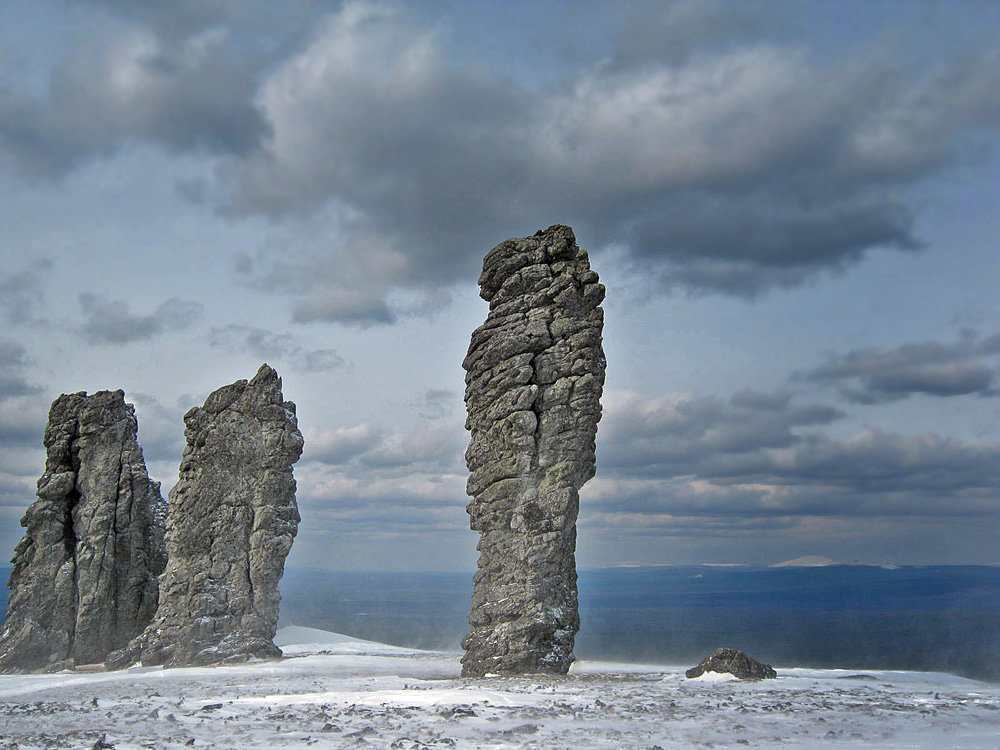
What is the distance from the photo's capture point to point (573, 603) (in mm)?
20312

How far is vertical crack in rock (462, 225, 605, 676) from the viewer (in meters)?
19.8

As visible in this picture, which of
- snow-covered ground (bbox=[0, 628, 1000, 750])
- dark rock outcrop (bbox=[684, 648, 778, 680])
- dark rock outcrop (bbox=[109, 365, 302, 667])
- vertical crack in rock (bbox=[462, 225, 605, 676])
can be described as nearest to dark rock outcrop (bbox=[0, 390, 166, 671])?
dark rock outcrop (bbox=[109, 365, 302, 667])

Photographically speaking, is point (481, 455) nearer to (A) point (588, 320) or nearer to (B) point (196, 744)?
(A) point (588, 320)

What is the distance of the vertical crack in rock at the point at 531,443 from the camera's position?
1975 cm

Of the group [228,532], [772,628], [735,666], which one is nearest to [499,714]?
[735,666]

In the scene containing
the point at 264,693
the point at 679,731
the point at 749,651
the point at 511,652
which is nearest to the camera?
the point at 679,731

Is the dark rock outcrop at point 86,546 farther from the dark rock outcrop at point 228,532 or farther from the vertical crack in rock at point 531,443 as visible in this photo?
the vertical crack in rock at point 531,443

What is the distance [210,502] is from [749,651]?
2253 inches

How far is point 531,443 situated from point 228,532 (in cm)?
1084

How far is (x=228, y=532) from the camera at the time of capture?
25.1 metres

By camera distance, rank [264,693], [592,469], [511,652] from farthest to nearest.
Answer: [592,469] < [511,652] < [264,693]

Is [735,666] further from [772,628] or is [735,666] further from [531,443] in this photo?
[772,628]

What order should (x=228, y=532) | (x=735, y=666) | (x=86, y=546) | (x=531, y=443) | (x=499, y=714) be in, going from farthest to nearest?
1. (x=86, y=546)
2. (x=228, y=532)
3. (x=531, y=443)
4. (x=735, y=666)
5. (x=499, y=714)

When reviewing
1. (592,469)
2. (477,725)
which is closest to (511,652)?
(592,469)
